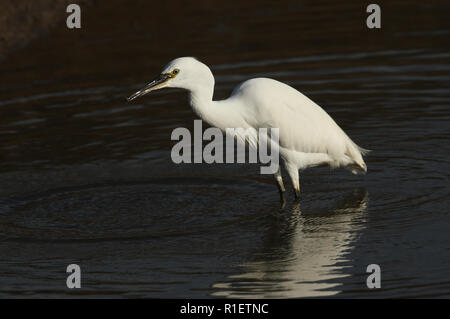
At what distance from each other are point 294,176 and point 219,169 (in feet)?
4.56

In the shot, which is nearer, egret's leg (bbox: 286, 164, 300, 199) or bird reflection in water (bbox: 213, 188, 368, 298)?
bird reflection in water (bbox: 213, 188, 368, 298)

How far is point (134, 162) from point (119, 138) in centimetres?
90

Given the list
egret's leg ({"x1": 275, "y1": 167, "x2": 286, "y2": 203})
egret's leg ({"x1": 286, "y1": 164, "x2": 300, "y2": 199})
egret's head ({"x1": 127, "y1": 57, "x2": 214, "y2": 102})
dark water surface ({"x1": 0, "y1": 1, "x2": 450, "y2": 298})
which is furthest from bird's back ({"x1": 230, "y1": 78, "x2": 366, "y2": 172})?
egret's head ({"x1": 127, "y1": 57, "x2": 214, "y2": 102})

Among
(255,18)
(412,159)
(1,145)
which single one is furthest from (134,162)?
(255,18)

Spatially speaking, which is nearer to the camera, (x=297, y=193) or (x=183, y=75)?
(x=183, y=75)

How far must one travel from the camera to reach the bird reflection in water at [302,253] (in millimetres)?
7699

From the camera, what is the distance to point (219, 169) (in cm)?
1087

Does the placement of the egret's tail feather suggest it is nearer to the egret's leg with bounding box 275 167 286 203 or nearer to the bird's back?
the bird's back

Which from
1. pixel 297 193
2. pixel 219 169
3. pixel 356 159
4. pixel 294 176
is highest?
pixel 219 169

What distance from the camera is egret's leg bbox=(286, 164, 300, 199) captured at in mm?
9703

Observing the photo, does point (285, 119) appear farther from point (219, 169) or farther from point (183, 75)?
point (219, 169)

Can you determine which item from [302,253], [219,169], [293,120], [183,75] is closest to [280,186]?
[293,120]

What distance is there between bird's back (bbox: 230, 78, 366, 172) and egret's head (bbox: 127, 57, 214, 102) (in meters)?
0.69

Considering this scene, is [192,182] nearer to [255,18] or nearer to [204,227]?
[204,227]
